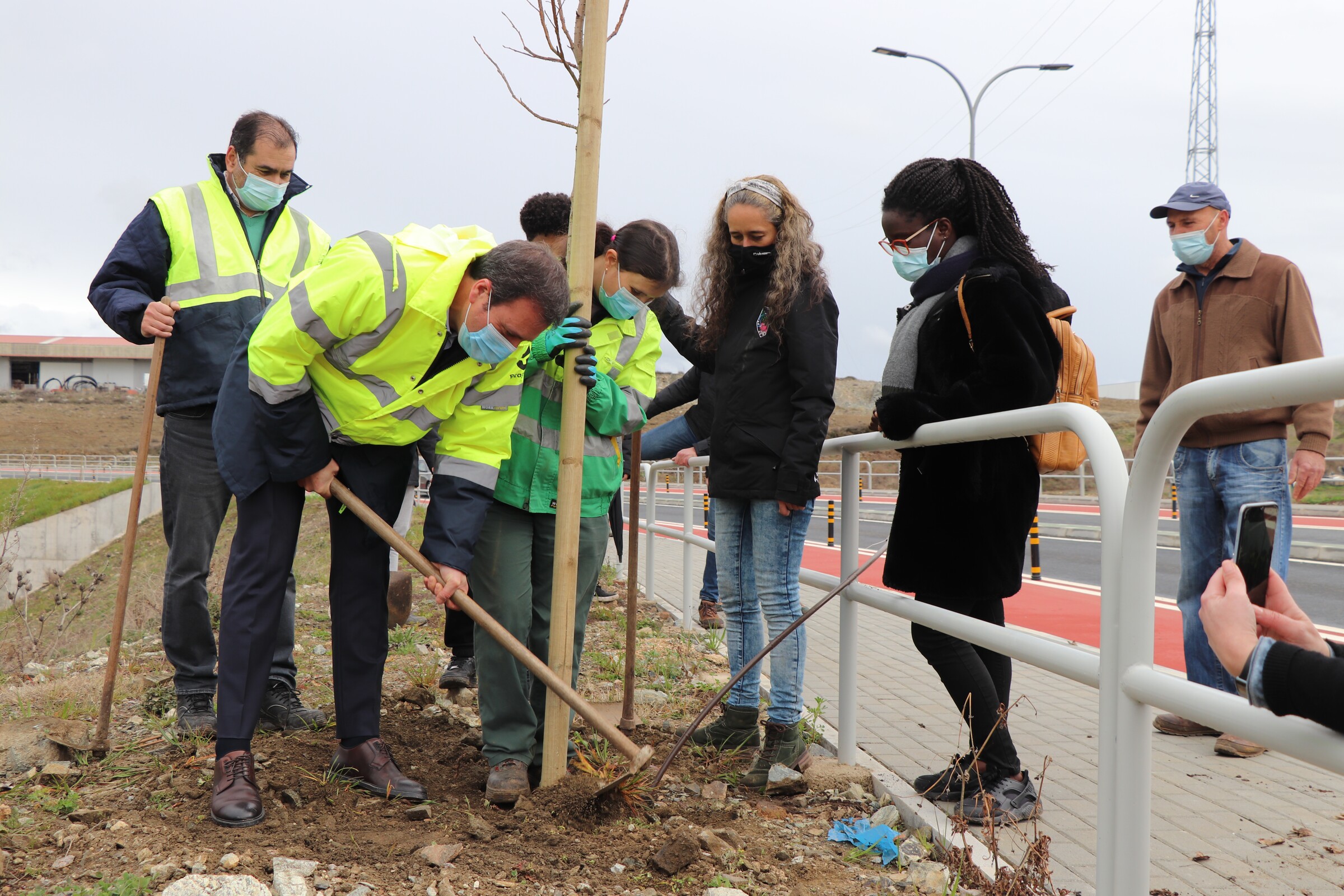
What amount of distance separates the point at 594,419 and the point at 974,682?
136 centimetres

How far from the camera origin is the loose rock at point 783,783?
10.1 ft

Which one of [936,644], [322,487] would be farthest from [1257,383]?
[322,487]

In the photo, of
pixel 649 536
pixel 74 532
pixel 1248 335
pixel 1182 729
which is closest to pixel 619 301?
pixel 1248 335

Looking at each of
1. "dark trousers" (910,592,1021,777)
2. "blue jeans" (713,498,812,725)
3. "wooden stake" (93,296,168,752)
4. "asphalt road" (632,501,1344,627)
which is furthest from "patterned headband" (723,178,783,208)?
"asphalt road" (632,501,1344,627)

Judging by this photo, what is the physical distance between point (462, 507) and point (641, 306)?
33.6 inches

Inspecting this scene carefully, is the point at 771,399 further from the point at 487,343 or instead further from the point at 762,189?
the point at 487,343

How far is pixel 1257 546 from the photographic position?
1.36 metres

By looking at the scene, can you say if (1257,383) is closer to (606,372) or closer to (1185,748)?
(606,372)

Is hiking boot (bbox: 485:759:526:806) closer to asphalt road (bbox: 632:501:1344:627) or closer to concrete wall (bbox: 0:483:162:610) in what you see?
asphalt road (bbox: 632:501:1344:627)

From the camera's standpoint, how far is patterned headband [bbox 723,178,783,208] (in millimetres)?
3295

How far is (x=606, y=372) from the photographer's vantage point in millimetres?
3236

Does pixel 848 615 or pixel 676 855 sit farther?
pixel 848 615

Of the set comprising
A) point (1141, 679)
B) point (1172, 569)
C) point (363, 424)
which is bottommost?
point (1172, 569)

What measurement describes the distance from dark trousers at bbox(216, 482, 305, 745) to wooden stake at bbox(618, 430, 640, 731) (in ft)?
3.86
